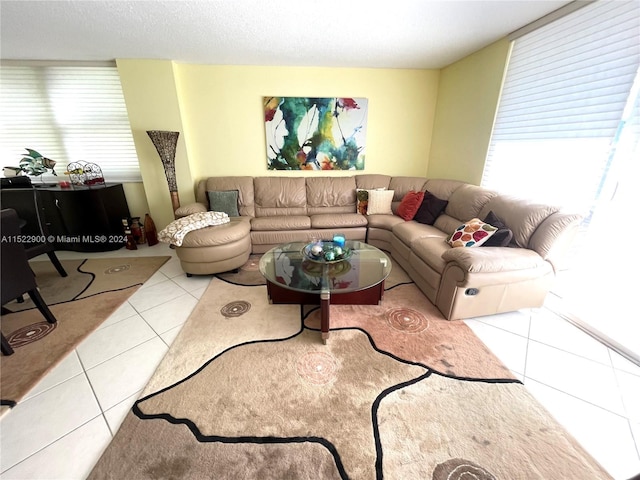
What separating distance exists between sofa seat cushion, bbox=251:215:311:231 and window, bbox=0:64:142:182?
218 centimetres

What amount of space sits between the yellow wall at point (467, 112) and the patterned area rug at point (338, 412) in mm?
2207

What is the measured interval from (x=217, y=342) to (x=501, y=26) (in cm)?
357

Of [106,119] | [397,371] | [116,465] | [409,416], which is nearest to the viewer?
[116,465]

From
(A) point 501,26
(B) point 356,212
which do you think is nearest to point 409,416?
(B) point 356,212

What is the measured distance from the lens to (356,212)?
3.50 metres

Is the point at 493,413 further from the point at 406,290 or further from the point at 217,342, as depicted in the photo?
the point at 217,342

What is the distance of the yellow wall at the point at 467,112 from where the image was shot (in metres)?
2.66

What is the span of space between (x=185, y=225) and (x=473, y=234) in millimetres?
2684

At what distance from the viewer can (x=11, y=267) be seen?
162 centimetres

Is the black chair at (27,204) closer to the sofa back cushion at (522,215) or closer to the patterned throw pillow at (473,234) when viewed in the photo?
the patterned throw pillow at (473,234)

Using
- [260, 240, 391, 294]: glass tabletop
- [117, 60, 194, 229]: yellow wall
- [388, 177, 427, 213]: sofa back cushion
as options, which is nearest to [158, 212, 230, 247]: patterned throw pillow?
[260, 240, 391, 294]: glass tabletop

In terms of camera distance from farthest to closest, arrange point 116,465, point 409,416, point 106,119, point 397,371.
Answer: point 106,119 < point 397,371 < point 409,416 < point 116,465

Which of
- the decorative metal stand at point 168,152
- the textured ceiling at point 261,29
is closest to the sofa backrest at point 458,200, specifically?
the textured ceiling at point 261,29

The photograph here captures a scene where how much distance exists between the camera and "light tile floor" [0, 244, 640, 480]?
3.65ft
